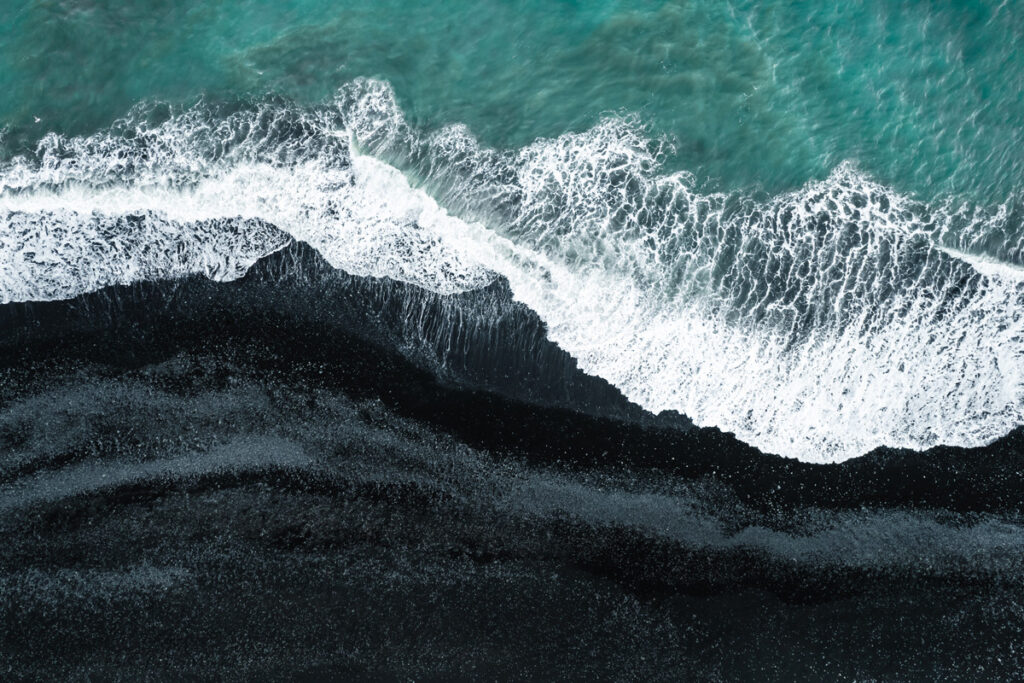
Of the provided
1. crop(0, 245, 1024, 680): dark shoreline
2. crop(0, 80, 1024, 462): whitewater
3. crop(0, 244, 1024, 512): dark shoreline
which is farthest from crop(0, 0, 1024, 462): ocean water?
crop(0, 245, 1024, 680): dark shoreline

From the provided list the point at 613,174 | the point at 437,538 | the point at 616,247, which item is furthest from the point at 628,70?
the point at 437,538

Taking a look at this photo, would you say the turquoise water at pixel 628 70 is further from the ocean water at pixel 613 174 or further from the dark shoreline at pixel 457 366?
the dark shoreline at pixel 457 366

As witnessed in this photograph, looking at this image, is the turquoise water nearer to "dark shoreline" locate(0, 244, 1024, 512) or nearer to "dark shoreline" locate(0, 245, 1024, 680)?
"dark shoreline" locate(0, 244, 1024, 512)

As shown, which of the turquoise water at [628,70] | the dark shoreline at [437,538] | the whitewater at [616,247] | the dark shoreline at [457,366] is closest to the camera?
the dark shoreline at [437,538]

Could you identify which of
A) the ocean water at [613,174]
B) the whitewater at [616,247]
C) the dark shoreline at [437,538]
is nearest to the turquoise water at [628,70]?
the ocean water at [613,174]

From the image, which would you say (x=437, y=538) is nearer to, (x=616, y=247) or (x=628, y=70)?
(x=616, y=247)

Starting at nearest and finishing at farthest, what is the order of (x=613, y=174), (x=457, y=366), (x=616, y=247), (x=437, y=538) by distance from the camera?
(x=437, y=538) → (x=457, y=366) → (x=616, y=247) → (x=613, y=174)
